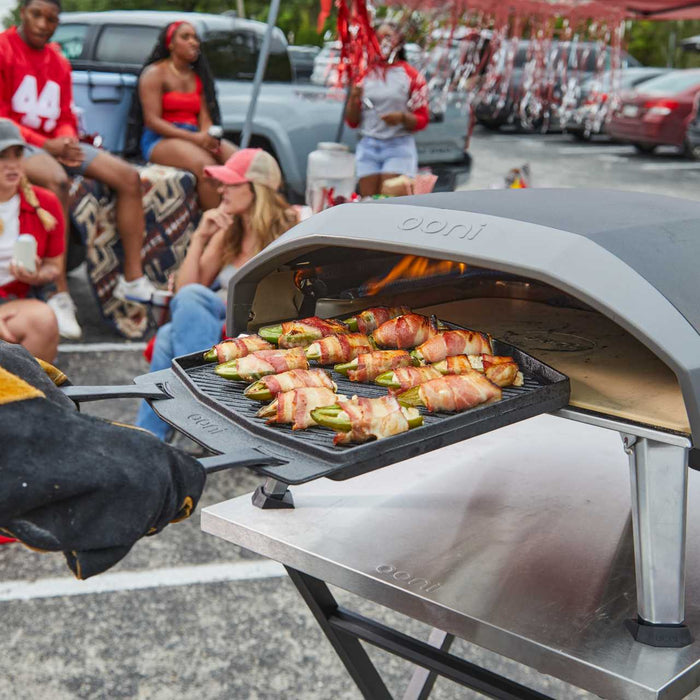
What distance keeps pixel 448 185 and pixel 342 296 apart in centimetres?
613

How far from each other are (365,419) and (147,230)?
176 inches

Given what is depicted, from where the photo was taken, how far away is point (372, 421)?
4.13 ft

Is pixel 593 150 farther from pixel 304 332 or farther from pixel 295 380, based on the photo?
pixel 295 380

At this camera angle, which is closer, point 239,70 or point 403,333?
point 403,333

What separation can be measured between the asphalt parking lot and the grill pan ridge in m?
1.33

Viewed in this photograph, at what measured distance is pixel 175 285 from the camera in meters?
4.19

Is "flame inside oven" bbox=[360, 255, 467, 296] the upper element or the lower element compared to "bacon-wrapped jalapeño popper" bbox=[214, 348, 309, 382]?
upper

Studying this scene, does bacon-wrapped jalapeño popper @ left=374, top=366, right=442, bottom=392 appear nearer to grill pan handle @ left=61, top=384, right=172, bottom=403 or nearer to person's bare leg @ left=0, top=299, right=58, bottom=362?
grill pan handle @ left=61, top=384, right=172, bottom=403

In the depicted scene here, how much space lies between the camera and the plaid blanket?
17.4 feet

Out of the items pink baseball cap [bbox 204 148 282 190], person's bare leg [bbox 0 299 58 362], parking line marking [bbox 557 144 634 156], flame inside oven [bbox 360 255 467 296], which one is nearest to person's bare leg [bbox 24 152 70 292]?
person's bare leg [bbox 0 299 58 362]

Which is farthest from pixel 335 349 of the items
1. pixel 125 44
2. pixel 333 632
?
pixel 125 44

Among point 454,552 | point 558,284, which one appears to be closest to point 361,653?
point 454,552

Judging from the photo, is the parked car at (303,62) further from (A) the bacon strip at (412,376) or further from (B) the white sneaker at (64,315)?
(A) the bacon strip at (412,376)

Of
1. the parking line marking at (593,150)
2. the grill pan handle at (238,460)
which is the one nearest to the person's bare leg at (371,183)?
the grill pan handle at (238,460)
